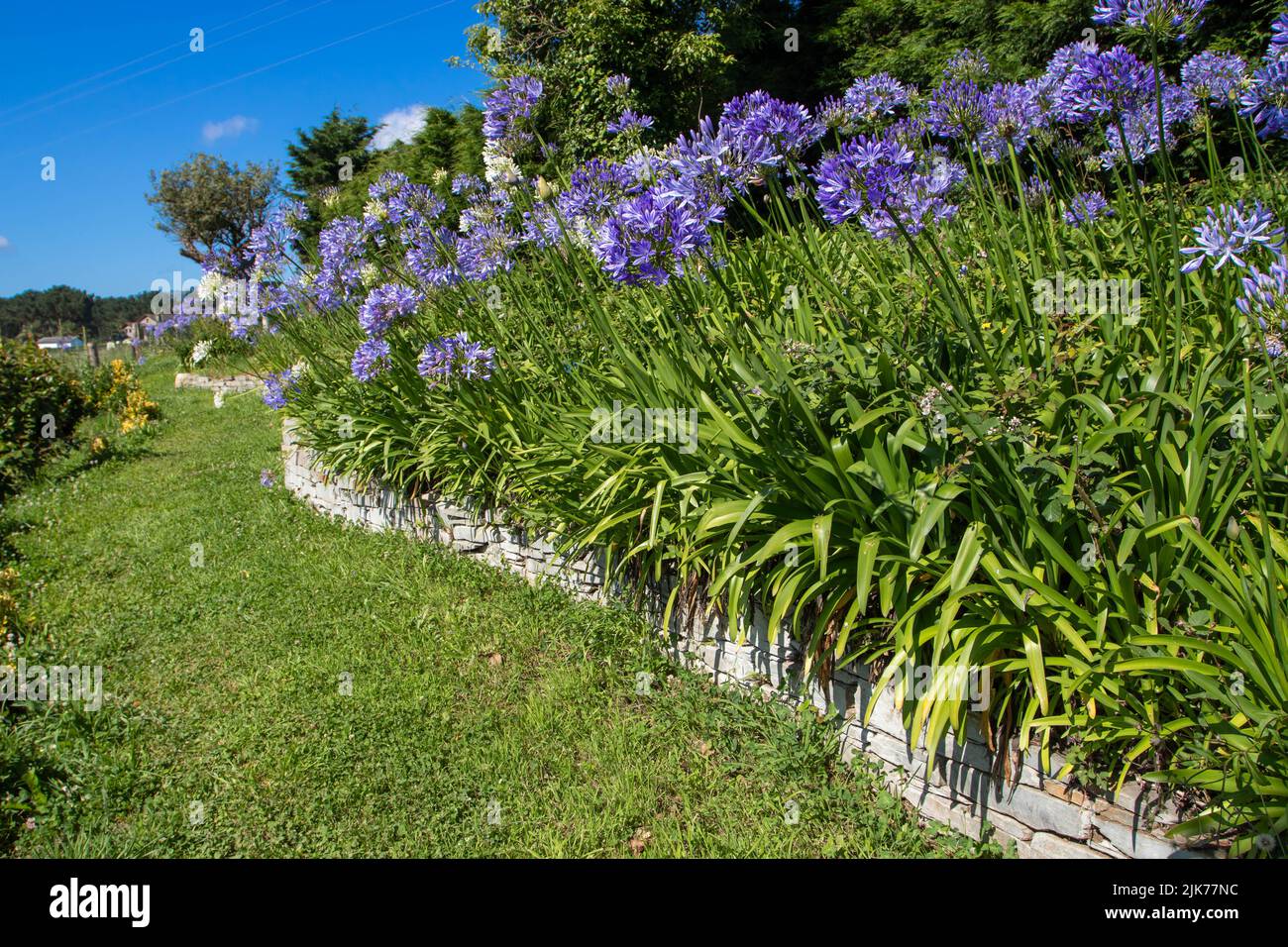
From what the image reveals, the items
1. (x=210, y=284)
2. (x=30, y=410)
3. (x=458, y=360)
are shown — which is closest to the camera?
(x=458, y=360)

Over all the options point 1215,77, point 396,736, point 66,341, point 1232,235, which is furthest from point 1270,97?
point 66,341

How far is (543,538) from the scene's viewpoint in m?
4.77

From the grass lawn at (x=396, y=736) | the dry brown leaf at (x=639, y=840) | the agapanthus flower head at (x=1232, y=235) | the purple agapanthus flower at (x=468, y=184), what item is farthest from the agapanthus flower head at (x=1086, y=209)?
the purple agapanthus flower at (x=468, y=184)

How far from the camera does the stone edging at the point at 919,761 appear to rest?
2.41 m

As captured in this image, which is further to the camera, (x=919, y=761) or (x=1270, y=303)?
(x=919, y=761)

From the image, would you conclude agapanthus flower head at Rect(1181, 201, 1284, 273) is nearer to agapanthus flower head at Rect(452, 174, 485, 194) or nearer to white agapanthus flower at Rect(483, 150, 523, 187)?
white agapanthus flower at Rect(483, 150, 523, 187)

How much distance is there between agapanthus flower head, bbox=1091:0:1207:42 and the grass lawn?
8.74ft

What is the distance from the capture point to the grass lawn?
305cm

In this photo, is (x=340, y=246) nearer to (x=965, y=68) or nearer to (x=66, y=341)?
(x=965, y=68)

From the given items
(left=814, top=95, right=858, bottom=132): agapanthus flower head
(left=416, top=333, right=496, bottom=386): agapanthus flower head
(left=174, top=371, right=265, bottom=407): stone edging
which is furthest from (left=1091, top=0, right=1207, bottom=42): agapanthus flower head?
(left=174, top=371, right=265, bottom=407): stone edging

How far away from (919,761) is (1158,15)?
8.40 ft

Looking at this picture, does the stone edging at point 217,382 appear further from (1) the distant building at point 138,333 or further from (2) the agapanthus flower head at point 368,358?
(2) the agapanthus flower head at point 368,358

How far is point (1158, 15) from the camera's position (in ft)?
8.36
